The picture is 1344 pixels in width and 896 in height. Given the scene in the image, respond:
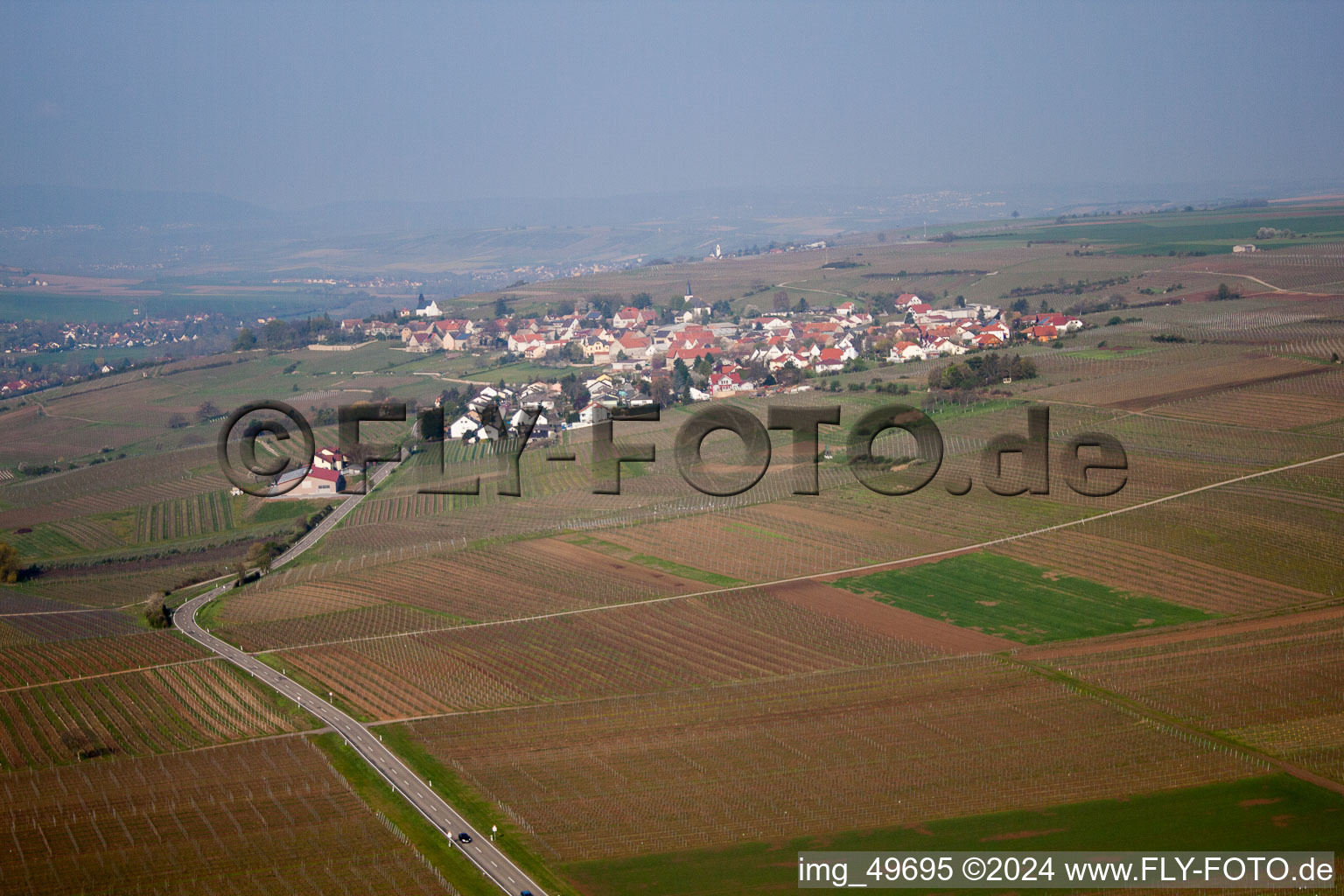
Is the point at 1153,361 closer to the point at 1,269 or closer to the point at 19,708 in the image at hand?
the point at 19,708

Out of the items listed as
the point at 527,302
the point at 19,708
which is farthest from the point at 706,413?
the point at 527,302

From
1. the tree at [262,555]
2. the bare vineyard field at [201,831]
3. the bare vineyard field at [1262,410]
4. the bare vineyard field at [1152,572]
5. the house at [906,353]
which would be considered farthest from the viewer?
the house at [906,353]

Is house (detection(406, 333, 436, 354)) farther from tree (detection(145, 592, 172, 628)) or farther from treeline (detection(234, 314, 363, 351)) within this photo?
tree (detection(145, 592, 172, 628))

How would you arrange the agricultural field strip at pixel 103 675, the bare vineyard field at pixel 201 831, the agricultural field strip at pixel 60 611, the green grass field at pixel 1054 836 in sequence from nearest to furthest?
the green grass field at pixel 1054 836 → the bare vineyard field at pixel 201 831 → the agricultural field strip at pixel 103 675 → the agricultural field strip at pixel 60 611

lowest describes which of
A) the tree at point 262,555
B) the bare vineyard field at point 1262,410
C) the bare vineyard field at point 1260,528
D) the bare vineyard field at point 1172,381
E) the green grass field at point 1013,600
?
the tree at point 262,555

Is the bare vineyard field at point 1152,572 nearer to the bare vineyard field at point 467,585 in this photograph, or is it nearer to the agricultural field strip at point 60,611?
the bare vineyard field at point 467,585

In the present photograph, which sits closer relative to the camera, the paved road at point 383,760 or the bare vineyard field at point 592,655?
the paved road at point 383,760

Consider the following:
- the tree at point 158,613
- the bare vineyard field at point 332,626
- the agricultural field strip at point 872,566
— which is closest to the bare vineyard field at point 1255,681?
the agricultural field strip at point 872,566

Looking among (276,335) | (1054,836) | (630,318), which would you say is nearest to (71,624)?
(1054,836)
